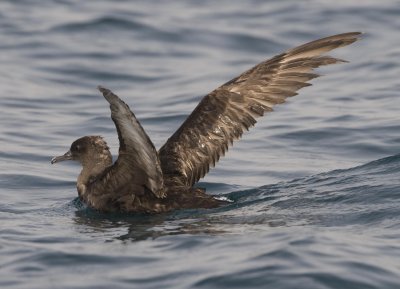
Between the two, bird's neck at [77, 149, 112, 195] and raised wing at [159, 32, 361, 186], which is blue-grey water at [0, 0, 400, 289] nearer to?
bird's neck at [77, 149, 112, 195]

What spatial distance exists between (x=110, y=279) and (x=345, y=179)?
13.0ft

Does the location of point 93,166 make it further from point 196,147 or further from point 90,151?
point 196,147

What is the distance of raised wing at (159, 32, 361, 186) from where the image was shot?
37.5 feet

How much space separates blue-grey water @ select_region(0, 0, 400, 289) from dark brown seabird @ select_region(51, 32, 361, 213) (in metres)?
0.19

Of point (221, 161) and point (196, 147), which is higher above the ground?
point (196, 147)

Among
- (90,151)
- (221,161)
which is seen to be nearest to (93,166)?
(90,151)

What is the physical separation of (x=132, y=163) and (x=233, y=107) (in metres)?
1.69

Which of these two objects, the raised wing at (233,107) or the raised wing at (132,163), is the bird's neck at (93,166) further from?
the raised wing at (233,107)

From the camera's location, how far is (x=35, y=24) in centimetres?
2200

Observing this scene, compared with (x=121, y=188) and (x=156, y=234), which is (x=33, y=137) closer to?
(x=121, y=188)

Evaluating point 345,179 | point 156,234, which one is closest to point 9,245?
point 156,234

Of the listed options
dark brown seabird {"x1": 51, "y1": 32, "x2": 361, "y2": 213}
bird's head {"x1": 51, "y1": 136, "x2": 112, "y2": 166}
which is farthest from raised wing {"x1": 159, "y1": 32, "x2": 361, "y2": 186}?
bird's head {"x1": 51, "y1": 136, "x2": 112, "y2": 166}

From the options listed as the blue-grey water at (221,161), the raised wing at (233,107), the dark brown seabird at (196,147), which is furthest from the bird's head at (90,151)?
the raised wing at (233,107)

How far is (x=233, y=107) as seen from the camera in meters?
11.6
